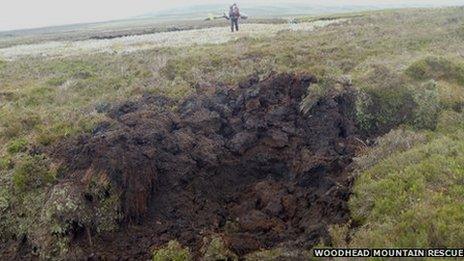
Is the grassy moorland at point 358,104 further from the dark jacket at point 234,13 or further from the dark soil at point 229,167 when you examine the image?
the dark jacket at point 234,13

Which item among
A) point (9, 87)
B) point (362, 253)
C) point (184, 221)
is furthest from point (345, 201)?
point (9, 87)

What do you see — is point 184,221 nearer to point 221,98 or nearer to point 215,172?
point 215,172

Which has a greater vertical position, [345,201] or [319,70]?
[319,70]

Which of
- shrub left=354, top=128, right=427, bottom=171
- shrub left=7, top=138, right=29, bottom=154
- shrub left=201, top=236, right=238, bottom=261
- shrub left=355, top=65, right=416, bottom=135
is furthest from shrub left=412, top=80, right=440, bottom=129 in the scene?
shrub left=7, top=138, right=29, bottom=154

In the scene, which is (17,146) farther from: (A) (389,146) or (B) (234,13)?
(B) (234,13)

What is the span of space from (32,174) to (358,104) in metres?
9.40

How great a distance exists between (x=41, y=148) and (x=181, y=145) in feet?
14.4

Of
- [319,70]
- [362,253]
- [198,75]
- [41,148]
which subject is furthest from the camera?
[198,75]

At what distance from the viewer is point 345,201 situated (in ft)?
35.8

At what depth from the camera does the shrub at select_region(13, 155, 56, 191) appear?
13.3 meters

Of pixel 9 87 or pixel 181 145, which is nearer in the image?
pixel 181 145

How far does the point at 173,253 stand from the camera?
34.0 ft

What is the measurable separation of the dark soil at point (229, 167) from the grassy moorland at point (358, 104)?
2.34ft

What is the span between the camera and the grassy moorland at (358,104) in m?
9.86
